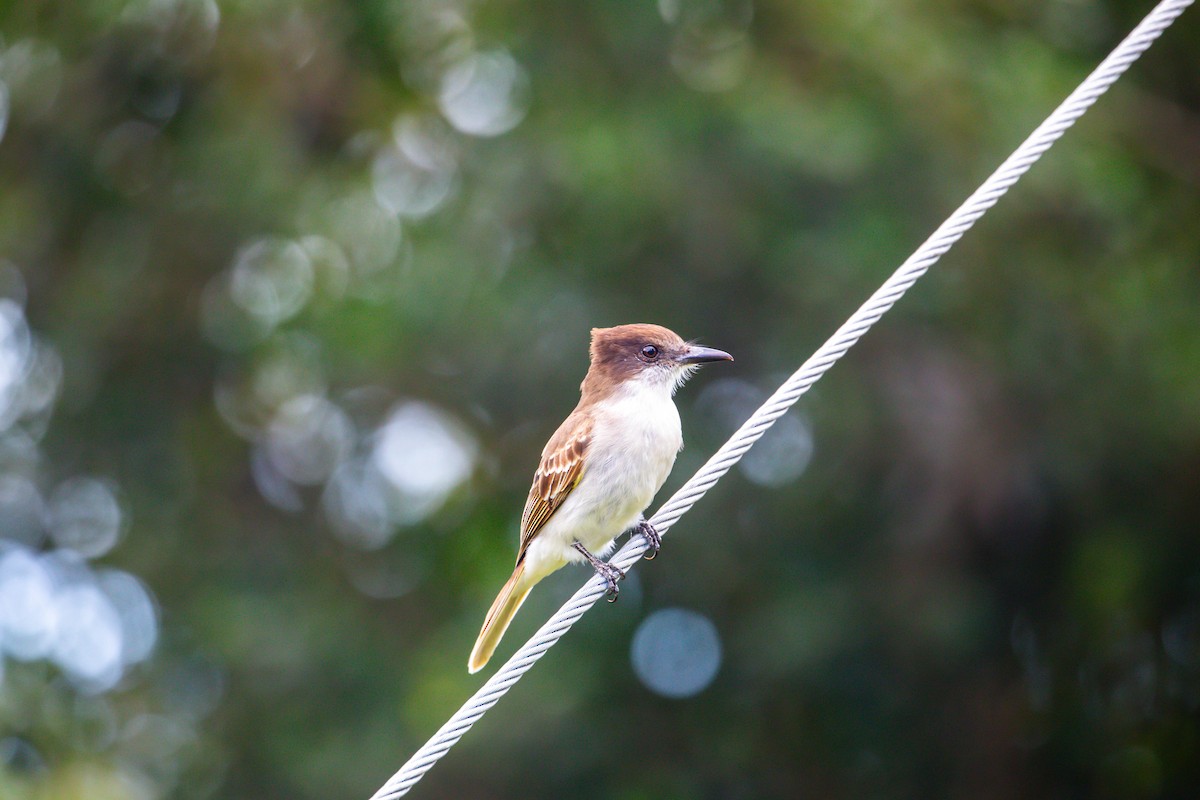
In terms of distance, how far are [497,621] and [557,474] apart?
66 centimetres

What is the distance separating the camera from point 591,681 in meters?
9.74

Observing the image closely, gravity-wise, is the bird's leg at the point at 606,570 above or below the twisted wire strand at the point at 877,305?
below

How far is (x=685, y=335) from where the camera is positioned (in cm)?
912

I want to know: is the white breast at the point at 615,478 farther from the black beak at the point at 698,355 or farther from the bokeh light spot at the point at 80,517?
the bokeh light spot at the point at 80,517

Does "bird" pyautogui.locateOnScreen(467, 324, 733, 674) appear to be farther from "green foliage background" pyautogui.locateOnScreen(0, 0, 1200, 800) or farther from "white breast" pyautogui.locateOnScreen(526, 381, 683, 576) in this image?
"green foliage background" pyautogui.locateOnScreen(0, 0, 1200, 800)

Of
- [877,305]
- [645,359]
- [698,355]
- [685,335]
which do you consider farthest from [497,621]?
[685,335]

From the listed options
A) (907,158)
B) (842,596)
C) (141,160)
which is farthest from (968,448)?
(141,160)

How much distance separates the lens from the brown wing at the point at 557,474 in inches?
221

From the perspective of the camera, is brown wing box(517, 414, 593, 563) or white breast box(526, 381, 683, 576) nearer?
white breast box(526, 381, 683, 576)

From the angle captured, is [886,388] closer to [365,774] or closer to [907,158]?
[907,158]

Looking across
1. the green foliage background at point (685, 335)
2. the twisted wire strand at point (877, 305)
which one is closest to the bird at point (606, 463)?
the twisted wire strand at point (877, 305)

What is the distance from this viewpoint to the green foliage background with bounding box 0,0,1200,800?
29.3 feet

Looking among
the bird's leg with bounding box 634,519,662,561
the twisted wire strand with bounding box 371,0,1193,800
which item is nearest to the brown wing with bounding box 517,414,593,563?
the bird's leg with bounding box 634,519,662,561

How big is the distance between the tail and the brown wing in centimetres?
17
